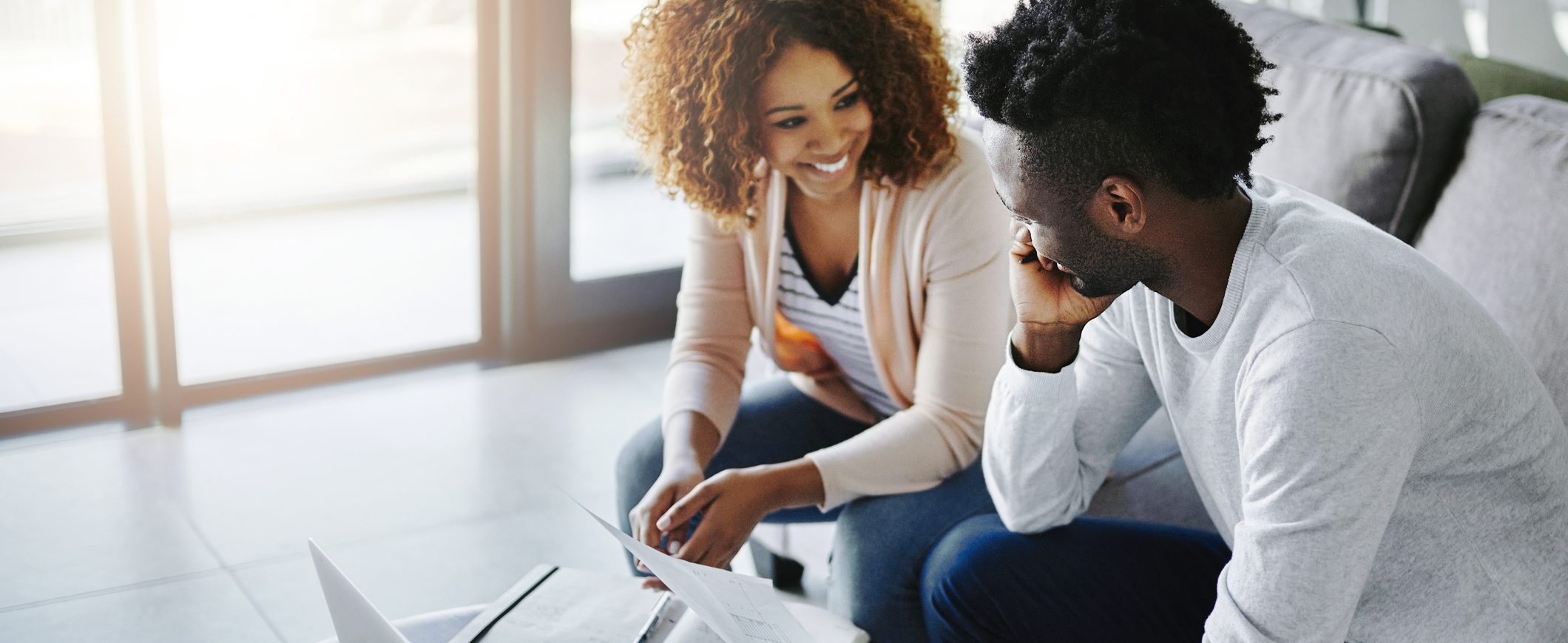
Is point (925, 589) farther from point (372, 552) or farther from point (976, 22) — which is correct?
point (976, 22)

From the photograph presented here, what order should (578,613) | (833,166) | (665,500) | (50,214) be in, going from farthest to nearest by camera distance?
(50,214), (833,166), (665,500), (578,613)

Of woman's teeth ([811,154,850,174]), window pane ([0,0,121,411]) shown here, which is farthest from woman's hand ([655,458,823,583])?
window pane ([0,0,121,411])

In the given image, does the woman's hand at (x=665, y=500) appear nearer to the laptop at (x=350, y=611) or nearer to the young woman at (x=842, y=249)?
the young woman at (x=842, y=249)

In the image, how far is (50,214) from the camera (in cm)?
325

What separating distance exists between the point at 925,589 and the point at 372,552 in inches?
43.8

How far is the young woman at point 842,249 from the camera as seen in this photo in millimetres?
1477

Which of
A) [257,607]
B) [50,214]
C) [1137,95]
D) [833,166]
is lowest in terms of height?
[257,607]

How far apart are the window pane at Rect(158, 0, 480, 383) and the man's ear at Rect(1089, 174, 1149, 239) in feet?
6.74

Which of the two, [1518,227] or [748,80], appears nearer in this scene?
[1518,227]

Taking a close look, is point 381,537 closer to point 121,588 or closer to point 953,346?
point 121,588

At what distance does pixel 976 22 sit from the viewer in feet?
11.3

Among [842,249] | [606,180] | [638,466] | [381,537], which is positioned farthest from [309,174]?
[842,249]

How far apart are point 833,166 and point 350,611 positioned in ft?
2.57

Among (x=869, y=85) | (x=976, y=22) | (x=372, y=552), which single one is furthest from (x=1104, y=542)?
(x=976, y=22)
